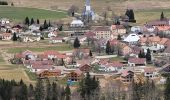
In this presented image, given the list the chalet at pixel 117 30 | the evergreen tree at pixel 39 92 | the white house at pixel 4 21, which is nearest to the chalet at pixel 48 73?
the evergreen tree at pixel 39 92

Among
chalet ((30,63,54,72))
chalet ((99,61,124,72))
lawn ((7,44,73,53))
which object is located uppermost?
chalet ((30,63,54,72))

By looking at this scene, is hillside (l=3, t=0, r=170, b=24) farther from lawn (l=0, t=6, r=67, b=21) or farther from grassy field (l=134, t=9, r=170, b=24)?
lawn (l=0, t=6, r=67, b=21)

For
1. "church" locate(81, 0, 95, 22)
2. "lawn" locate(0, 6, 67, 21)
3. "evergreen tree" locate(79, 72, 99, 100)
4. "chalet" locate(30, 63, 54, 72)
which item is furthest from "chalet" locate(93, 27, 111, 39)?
"evergreen tree" locate(79, 72, 99, 100)

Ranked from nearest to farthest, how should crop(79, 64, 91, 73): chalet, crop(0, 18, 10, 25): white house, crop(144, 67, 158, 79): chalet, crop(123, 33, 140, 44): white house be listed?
crop(144, 67, 158, 79): chalet < crop(79, 64, 91, 73): chalet < crop(123, 33, 140, 44): white house < crop(0, 18, 10, 25): white house

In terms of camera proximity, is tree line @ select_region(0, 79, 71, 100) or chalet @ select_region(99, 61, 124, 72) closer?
tree line @ select_region(0, 79, 71, 100)

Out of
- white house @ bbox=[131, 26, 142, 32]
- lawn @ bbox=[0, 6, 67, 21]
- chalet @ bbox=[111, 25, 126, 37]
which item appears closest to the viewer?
chalet @ bbox=[111, 25, 126, 37]

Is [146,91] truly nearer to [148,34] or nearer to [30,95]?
[30,95]

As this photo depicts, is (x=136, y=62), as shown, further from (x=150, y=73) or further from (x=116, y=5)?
(x=116, y=5)

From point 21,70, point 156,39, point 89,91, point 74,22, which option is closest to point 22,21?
point 74,22

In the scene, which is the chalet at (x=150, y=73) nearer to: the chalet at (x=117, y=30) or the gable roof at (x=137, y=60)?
the gable roof at (x=137, y=60)
